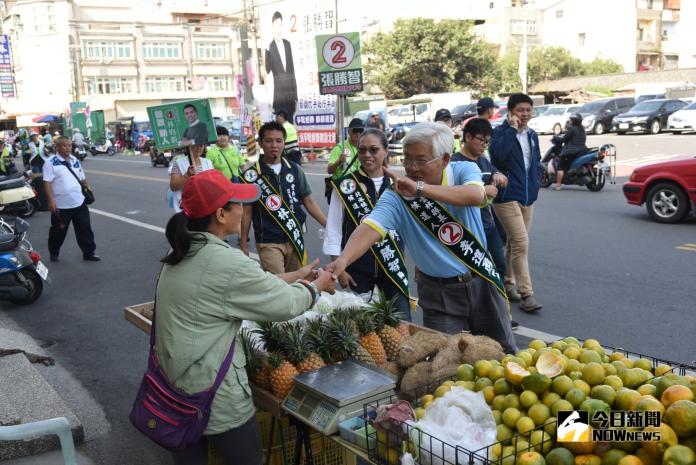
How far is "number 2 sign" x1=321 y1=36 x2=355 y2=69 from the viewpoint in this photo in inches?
463

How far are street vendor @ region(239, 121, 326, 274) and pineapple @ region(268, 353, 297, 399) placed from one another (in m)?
2.50

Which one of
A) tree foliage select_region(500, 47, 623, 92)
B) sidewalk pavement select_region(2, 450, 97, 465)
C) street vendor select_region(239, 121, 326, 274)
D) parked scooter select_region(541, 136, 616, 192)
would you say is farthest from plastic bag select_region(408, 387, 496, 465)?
tree foliage select_region(500, 47, 623, 92)

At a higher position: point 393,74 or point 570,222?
point 393,74

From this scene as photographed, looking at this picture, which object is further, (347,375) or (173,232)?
(347,375)

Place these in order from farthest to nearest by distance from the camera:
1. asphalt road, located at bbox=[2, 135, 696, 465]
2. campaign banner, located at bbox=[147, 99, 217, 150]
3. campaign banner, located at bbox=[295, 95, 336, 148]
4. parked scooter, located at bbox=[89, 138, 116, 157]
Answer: parked scooter, located at bbox=[89, 138, 116, 157] < campaign banner, located at bbox=[295, 95, 336, 148] < campaign banner, located at bbox=[147, 99, 217, 150] < asphalt road, located at bbox=[2, 135, 696, 465]

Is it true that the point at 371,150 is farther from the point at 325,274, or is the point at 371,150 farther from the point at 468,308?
the point at 325,274

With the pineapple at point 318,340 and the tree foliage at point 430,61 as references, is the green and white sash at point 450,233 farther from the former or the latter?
the tree foliage at point 430,61

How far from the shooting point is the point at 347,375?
299 cm

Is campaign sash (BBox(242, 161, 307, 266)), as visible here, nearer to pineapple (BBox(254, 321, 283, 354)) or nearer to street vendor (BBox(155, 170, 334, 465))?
pineapple (BBox(254, 321, 283, 354))

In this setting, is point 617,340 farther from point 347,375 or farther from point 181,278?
point 181,278

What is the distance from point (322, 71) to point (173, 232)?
394 inches

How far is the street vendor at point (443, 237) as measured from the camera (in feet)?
10.9

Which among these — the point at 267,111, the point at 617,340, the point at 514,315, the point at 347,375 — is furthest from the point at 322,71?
the point at 267,111

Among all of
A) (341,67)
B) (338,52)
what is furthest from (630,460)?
(338,52)
